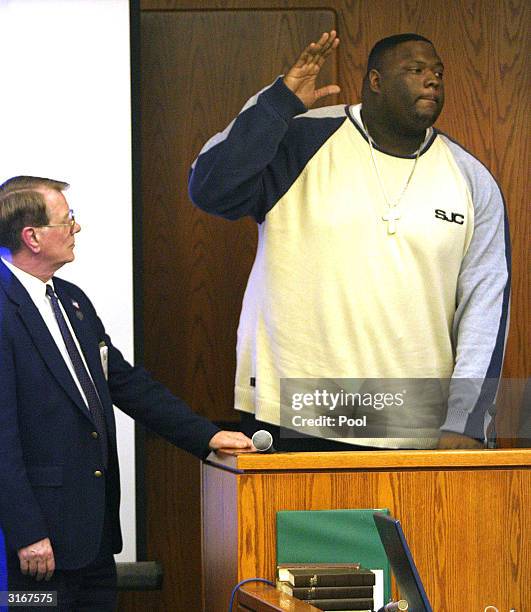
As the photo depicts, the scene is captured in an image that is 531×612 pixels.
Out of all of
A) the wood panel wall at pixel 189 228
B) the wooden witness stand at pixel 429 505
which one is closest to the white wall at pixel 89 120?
the wood panel wall at pixel 189 228

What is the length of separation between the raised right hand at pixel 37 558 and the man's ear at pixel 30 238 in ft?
2.31

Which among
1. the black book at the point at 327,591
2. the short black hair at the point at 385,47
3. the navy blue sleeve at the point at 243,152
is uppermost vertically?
the short black hair at the point at 385,47

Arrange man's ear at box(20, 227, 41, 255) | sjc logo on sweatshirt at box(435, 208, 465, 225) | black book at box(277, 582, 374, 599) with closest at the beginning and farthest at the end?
black book at box(277, 582, 374, 599) → man's ear at box(20, 227, 41, 255) → sjc logo on sweatshirt at box(435, 208, 465, 225)

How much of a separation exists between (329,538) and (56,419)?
74cm

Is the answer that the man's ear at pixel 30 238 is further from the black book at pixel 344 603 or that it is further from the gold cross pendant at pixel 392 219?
the black book at pixel 344 603

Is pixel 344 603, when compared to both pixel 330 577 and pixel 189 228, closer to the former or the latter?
pixel 330 577

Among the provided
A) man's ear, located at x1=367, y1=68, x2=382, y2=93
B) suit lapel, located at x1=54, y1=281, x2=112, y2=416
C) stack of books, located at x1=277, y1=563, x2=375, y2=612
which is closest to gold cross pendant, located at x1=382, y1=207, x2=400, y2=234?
man's ear, located at x1=367, y1=68, x2=382, y2=93

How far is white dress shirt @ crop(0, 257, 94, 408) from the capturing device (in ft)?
8.99

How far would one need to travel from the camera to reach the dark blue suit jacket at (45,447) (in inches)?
99.0

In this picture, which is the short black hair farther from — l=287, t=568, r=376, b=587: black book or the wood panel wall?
l=287, t=568, r=376, b=587: black book

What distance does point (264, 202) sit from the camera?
128 inches

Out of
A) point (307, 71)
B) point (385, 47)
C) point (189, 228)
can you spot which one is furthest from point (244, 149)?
point (189, 228)

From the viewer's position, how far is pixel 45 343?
268cm

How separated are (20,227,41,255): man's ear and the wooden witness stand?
807 mm
